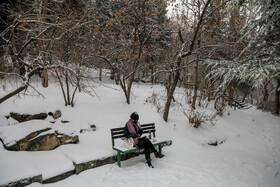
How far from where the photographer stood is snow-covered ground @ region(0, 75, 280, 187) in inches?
177

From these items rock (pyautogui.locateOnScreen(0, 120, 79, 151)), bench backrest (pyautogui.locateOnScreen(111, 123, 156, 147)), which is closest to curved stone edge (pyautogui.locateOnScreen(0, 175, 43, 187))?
rock (pyautogui.locateOnScreen(0, 120, 79, 151))

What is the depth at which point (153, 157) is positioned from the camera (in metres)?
5.99

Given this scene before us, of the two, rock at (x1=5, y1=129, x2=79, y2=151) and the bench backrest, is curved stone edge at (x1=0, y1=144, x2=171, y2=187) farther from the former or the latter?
rock at (x1=5, y1=129, x2=79, y2=151)

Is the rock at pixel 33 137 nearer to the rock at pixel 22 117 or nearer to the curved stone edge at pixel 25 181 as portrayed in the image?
the rock at pixel 22 117

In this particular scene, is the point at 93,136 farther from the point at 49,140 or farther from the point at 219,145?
the point at 219,145

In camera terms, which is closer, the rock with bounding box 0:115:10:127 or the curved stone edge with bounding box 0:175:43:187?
the curved stone edge with bounding box 0:175:43:187

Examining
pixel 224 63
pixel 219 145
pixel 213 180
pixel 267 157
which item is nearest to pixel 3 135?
pixel 213 180

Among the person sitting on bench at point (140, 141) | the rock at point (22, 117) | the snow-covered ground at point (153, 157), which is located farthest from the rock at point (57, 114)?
the person sitting on bench at point (140, 141)

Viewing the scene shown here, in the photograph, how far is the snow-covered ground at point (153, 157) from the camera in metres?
4.51

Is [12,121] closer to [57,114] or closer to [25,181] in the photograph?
[57,114]

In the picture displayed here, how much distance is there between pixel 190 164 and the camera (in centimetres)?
559

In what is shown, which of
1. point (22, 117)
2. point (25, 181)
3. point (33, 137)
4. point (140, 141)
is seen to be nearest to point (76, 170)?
point (25, 181)

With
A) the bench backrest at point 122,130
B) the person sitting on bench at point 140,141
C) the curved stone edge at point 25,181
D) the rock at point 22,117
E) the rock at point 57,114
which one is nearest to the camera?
the curved stone edge at point 25,181

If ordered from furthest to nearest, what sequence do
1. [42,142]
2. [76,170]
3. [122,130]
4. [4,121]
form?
[122,130] → [4,121] → [42,142] → [76,170]
